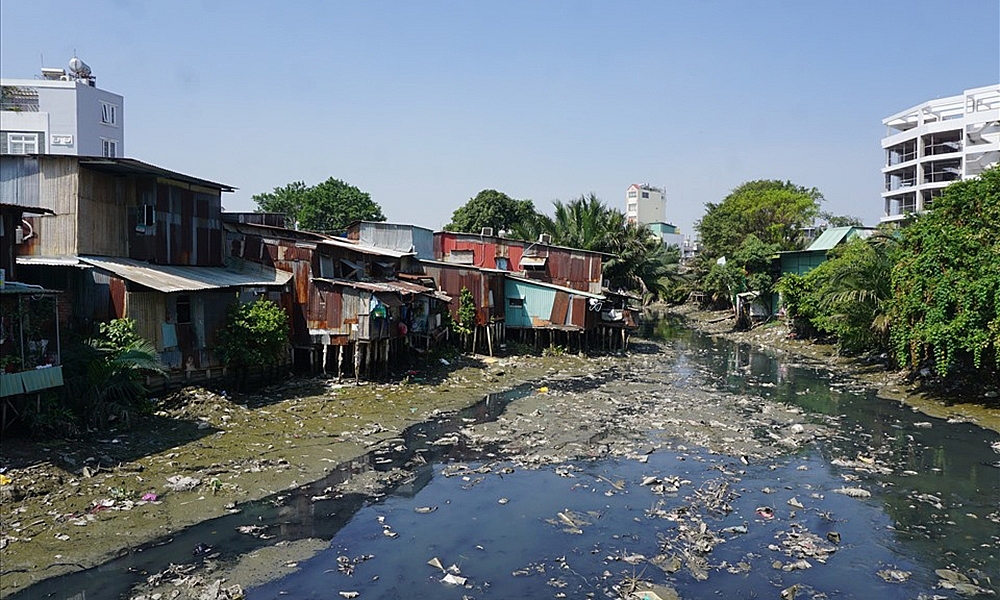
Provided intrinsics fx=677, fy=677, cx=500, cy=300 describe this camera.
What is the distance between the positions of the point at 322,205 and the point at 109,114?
48.6ft

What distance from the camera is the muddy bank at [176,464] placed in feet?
30.8

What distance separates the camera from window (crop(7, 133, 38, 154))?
125 ft

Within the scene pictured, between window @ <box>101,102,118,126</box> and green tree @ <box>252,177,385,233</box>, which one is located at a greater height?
window @ <box>101,102,118,126</box>

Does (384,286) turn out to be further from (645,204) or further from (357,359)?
(645,204)

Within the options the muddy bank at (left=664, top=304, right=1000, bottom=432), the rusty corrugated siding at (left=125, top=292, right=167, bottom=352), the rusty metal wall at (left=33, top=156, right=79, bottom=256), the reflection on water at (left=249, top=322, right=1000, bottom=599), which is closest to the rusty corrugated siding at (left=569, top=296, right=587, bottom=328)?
the muddy bank at (left=664, top=304, right=1000, bottom=432)

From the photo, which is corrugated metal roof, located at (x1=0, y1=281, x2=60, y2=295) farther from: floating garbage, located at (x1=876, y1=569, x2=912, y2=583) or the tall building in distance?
the tall building in distance

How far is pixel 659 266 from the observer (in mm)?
40062

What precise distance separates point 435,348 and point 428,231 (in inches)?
308

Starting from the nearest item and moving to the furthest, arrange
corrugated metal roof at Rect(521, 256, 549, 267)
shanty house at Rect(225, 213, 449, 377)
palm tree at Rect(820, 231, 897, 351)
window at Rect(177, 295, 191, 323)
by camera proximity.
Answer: window at Rect(177, 295, 191, 323)
shanty house at Rect(225, 213, 449, 377)
palm tree at Rect(820, 231, 897, 351)
corrugated metal roof at Rect(521, 256, 549, 267)

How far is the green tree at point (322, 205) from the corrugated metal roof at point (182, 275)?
30.9m

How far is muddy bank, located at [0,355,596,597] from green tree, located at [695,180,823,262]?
37.0 m

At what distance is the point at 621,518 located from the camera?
11.3 metres

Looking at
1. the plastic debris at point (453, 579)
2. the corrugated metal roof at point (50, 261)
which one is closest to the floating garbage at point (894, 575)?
the plastic debris at point (453, 579)

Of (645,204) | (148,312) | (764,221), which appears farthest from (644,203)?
(148,312)
